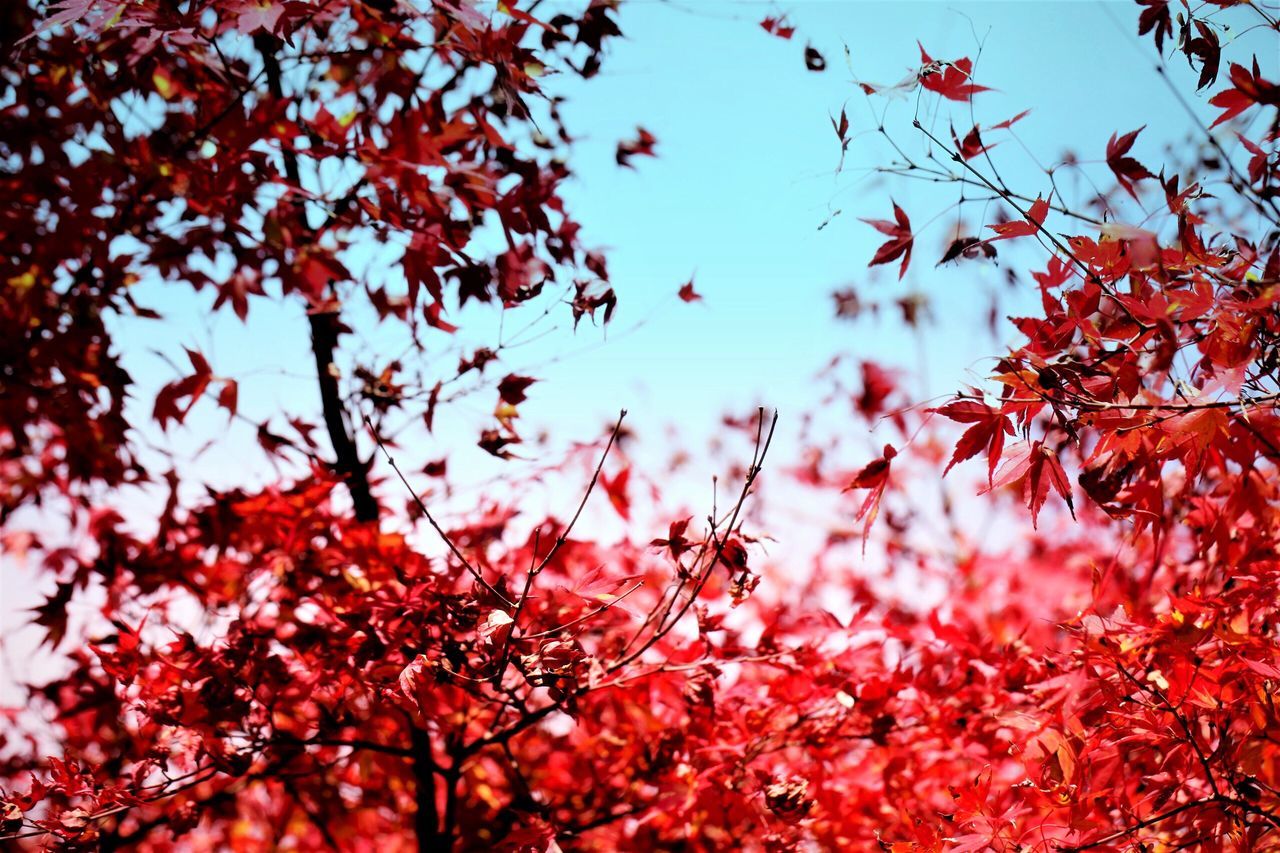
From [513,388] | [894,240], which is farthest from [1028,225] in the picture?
[513,388]

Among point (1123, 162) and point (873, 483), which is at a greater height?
point (1123, 162)

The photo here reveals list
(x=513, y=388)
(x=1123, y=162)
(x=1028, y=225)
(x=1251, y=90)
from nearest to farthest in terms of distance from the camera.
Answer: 1. (x=1251, y=90)
2. (x=1028, y=225)
3. (x=1123, y=162)
4. (x=513, y=388)

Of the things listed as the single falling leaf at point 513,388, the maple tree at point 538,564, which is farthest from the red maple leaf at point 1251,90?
the single falling leaf at point 513,388

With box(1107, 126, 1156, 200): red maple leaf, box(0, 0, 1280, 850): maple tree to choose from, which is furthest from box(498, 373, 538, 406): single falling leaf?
box(1107, 126, 1156, 200): red maple leaf

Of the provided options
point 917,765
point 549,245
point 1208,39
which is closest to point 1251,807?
point 917,765

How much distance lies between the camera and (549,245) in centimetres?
294

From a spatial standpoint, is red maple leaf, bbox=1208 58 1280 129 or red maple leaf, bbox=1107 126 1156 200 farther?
red maple leaf, bbox=1107 126 1156 200

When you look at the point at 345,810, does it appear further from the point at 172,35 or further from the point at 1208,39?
the point at 1208,39

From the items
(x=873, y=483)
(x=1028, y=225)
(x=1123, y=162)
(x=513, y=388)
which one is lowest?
(x=873, y=483)

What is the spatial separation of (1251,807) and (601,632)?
5.94 feet

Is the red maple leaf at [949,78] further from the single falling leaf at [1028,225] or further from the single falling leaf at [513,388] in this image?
the single falling leaf at [513,388]

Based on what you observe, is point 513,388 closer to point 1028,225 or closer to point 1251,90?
point 1028,225

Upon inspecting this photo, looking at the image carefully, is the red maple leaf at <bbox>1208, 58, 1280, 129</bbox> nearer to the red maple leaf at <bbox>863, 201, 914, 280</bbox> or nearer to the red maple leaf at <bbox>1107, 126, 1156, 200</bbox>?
the red maple leaf at <bbox>1107, 126, 1156, 200</bbox>

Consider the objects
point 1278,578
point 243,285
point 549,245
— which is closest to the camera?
point 1278,578
